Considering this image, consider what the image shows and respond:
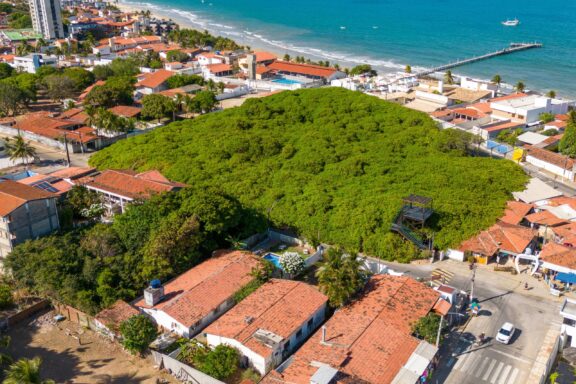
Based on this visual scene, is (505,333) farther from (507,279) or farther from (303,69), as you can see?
(303,69)

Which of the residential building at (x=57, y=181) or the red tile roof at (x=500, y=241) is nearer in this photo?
the red tile roof at (x=500, y=241)

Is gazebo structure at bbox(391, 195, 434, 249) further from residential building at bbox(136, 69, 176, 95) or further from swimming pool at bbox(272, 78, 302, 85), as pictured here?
residential building at bbox(136, 69, 176, 95)

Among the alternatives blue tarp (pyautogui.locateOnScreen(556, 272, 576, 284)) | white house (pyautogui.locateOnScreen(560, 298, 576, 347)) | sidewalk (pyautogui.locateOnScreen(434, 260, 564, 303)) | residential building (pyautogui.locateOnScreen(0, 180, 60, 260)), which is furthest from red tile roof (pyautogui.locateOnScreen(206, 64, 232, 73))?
white house (pyautogui.locateOnScreen(560, 298, 576, 347))

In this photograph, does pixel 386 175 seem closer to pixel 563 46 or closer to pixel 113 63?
pixel 113 63

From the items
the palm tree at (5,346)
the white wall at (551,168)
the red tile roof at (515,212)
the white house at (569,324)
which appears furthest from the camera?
the white wall at (551,168)

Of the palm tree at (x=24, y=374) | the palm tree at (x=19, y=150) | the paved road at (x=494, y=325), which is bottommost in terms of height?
the paved road at (x=494, y=325)

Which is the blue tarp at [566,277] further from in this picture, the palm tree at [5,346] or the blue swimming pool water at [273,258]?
the palm tree at [5,346]

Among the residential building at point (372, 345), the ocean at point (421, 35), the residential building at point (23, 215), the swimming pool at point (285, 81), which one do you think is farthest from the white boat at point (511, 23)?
the residential building at point (23, 215)
